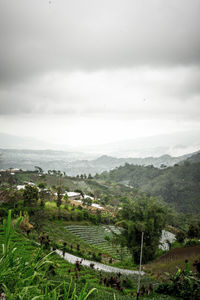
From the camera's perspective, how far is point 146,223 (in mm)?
11898

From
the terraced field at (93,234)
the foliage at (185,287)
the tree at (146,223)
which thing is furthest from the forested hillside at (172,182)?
the foliage at (185,287)

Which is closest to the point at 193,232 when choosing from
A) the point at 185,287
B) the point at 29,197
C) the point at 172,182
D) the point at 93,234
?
the point at 93,234

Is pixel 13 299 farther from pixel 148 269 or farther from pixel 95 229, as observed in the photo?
pixel 95 229

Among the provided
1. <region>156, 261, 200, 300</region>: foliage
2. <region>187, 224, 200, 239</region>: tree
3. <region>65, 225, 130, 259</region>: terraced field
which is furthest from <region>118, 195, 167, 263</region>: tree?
<region>187, 224, 200, 239</region>: tree

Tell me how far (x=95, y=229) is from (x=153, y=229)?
17.5 metres

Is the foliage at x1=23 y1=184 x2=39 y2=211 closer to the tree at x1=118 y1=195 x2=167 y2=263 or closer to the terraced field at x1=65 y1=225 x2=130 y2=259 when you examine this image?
the terraced field at x1=65 y1=225 x2=130 y2=259

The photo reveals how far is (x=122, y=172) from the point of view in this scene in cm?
13588

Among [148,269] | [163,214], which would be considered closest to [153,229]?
[163,214]

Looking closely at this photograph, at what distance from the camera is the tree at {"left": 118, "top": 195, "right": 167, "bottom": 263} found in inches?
479

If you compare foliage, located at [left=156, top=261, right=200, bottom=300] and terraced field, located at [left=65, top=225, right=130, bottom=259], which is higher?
foliage, located at [left=156, top=261, right=200, bottom=300]

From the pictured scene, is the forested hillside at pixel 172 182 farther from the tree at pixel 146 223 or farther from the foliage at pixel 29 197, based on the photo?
the tree at pixel 146 223

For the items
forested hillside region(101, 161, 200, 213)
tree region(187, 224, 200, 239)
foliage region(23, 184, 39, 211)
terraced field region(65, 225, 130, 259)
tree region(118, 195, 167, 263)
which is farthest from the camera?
forested hillside region(101, 161, 200, 213)

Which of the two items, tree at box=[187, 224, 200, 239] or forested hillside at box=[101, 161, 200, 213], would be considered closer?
tree at box=[187, 224, 200, 239]

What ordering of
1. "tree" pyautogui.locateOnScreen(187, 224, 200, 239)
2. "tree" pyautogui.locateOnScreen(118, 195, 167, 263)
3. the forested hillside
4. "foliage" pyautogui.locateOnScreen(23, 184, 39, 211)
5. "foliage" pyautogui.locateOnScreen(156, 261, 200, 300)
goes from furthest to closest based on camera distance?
the forested hillside → "foliage" pyautogui.locateOnScreen(23, 184, 39, 211) → "tree" pyautogui.locateOnScreen(187, 224, 200, 239) → "tree" pyautogui.locateOnScreen(118, 195, 167, 263) → "foliage" pyautogui.locateOnScreen(156, 261, 200, 300)
